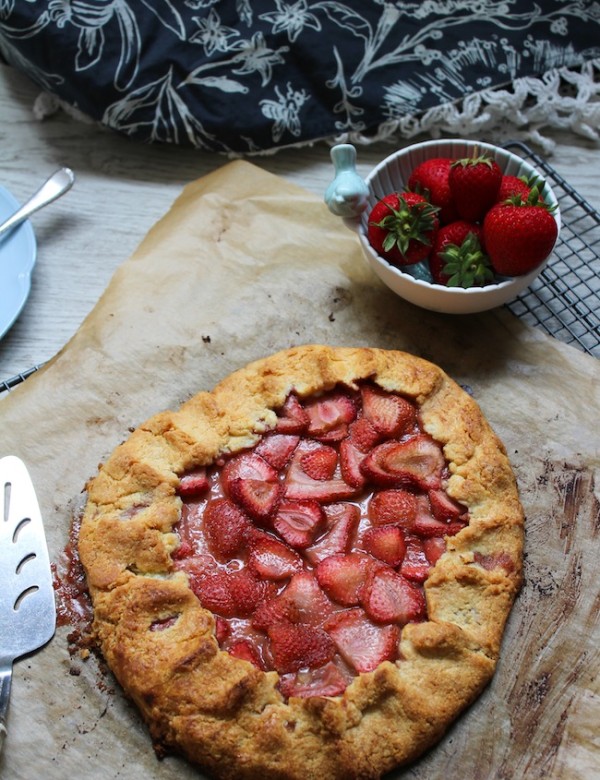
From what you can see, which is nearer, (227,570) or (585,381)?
(227,570)

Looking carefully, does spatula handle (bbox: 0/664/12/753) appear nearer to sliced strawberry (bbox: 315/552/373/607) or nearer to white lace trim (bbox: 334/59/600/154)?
sliced strawberry (bbox: 315/552/373/607)

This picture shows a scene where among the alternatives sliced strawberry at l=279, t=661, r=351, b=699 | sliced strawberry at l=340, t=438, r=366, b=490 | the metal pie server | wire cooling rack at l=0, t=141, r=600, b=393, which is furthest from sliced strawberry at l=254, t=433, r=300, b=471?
wire cooling rack at l=0, t=141, r=600, b=393

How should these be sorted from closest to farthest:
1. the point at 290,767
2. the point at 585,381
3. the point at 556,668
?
the point at 290,767, the point at 556,668, the point at 585,381

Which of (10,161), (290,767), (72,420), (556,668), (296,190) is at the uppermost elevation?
A: (10,161)

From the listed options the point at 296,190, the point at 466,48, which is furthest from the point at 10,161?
the point at 466,48

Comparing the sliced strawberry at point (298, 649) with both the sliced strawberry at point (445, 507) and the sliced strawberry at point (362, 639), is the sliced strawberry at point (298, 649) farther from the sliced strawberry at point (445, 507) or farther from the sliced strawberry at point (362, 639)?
the sliced strawberry at point (445, 507)

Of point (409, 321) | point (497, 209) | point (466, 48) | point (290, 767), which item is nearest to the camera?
point (290, 767)

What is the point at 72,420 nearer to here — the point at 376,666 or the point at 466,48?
the point at 376,666

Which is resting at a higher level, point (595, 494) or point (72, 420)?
point (72, 420)
